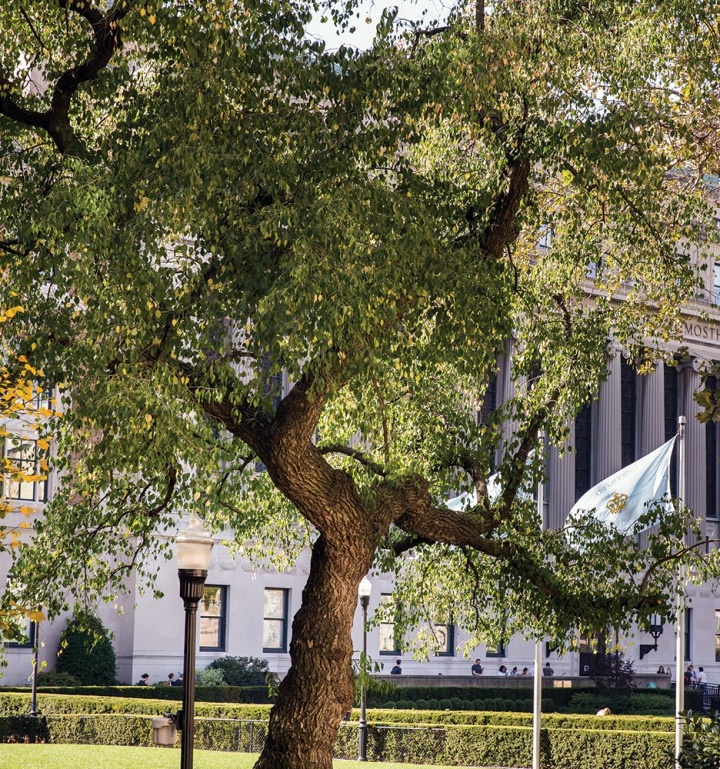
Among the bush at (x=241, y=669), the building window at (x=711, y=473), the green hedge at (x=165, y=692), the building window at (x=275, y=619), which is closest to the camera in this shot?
the green hedge at (x=165, y=692)

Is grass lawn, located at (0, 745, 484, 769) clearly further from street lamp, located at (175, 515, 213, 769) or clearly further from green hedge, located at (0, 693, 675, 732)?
street lamp, located at (175, 515, 213, 769)

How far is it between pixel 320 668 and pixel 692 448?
52.6 meters

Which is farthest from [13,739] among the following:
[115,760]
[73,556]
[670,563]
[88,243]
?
[88,243]

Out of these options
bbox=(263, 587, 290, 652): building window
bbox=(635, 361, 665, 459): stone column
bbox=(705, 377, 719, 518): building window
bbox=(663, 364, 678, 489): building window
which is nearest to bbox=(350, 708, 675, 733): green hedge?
bbox=(263, 587, 290, 652): building window

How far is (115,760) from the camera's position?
20.8 metres

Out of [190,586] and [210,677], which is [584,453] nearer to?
[210,677]

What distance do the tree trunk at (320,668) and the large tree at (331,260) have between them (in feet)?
0.10

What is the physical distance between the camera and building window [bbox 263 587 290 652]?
46281 mm

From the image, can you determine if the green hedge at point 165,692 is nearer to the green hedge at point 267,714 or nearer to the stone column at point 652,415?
the green hedge at point 267,714

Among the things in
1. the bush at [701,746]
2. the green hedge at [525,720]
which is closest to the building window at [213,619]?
the green hedge at [525,720]

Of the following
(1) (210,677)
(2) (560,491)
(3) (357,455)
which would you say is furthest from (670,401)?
(3) (357,455)

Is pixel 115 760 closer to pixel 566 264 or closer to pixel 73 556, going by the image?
pixel 73 556

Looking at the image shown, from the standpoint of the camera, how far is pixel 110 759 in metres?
20.9

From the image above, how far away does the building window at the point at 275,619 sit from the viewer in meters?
46.3
